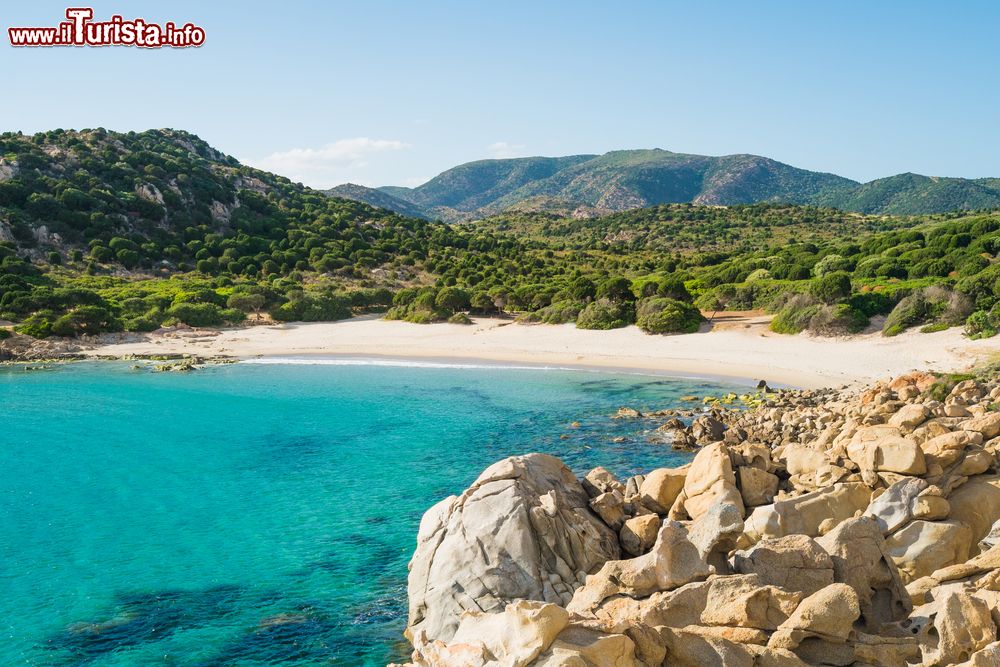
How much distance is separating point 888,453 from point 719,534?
14.6 ft

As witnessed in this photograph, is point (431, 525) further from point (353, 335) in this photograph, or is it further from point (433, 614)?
point (353, 335)

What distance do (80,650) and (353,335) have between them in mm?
42870

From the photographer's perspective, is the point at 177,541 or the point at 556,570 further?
the point at 177,541

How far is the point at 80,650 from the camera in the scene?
11977 mm

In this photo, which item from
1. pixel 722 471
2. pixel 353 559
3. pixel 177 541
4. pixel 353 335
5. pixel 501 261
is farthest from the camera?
pixel 501 261

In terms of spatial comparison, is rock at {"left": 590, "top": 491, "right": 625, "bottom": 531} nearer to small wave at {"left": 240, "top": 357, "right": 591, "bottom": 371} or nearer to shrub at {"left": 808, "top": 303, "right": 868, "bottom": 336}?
small wave at {"left": 240, "top": 357, "right": 591, "bottom": 371}

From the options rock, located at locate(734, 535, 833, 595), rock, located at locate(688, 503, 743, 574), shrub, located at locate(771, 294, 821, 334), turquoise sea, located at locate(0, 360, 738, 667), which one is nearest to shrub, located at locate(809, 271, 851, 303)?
shrub, located at locate(771, 294, 821, 334)

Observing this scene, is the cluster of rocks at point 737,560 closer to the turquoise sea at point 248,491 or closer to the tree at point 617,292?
the turquoise sea at point 248,491

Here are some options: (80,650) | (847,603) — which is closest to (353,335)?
(80,650)

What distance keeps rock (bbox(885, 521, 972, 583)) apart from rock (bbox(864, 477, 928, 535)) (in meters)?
0.21

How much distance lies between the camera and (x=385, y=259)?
86125mm

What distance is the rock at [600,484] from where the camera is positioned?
14.2 m

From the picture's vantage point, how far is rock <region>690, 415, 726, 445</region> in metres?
23.6

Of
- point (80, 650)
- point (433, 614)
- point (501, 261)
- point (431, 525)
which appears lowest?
point (80, 650)
